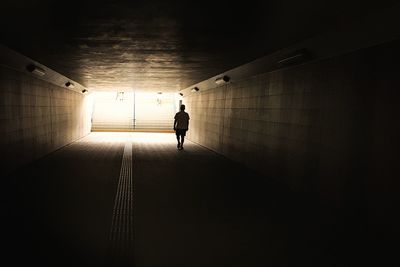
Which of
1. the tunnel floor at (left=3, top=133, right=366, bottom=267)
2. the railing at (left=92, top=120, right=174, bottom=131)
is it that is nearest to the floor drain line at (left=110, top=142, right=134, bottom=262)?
the tunnel floor at (left=3, top=133, right=366, bottom=267)

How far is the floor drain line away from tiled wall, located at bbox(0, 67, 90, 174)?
300 centimetres

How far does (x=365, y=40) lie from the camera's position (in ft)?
16.5

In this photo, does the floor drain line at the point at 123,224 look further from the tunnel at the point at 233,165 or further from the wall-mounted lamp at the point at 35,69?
the wall-mounted lamp at the point at 35,69

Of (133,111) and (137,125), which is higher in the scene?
(133,111)

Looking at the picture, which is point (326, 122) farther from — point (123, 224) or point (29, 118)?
point (29, 118)

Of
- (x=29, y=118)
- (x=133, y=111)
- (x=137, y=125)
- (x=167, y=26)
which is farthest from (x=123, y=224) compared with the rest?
(x=133, y=111)

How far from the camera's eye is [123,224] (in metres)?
4.79

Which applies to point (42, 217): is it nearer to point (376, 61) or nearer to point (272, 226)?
point (272, 226)

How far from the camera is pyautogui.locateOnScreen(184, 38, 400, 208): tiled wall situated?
15.3 ft

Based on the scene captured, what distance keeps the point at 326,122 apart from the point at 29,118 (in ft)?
26.5

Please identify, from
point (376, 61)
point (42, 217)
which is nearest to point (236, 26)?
point (376, 61)

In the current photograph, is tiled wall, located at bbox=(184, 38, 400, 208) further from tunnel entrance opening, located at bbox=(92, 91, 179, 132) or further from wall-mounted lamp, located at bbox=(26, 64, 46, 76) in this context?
tunnel entrance opening, located at bbox=(92, 91, 179, 132)

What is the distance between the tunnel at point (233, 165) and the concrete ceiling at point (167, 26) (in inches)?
1.2

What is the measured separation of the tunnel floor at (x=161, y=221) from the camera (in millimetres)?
3740
